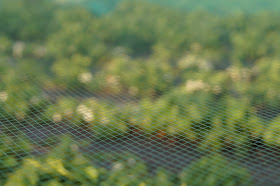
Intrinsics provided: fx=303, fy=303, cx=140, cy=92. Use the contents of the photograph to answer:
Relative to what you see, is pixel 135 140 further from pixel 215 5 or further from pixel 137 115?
pixel 215 5

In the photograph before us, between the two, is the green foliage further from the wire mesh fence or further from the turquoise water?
the turquoise water

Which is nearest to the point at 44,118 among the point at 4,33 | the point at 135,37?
the point at 135,37

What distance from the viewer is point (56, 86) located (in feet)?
8.71

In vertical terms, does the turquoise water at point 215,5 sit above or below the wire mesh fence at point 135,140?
above

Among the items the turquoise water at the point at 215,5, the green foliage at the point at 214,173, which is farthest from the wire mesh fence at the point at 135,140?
the turquoise water at the point at 215,5

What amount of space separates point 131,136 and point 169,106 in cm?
43

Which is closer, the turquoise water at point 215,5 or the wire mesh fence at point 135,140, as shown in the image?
the wire mesh fence at point 135,140

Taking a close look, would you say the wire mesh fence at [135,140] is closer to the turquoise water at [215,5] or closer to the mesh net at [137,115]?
the mesh net at [137,115]

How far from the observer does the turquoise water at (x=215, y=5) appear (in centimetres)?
465

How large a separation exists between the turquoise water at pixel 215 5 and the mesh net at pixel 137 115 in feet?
4.55

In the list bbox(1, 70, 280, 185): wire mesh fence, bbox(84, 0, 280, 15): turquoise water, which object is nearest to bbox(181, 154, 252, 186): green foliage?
bbox(1, 70, 280, 185): wire mesh fence

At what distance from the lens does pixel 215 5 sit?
4.85 meters

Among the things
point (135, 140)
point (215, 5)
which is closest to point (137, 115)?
point (135, 140)

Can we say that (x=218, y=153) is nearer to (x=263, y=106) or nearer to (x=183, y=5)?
(x=263, y=106)
